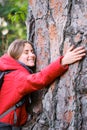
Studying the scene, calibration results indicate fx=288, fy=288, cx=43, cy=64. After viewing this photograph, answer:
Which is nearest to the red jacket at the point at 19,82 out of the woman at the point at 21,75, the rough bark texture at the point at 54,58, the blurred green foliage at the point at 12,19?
the woman at the point at 21,75

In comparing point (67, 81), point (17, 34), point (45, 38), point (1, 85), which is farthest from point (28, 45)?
point (17, 34)

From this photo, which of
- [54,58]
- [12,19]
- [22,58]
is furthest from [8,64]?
[12,19]

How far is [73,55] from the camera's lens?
264 centimetres

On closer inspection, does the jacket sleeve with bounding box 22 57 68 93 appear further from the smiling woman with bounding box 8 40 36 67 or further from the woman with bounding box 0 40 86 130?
the smiling woman with bounding box 8 40 36 67

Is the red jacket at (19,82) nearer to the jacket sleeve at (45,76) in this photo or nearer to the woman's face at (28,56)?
the jacket sleeve at (45,76)

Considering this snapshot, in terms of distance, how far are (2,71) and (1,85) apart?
15 centimetres

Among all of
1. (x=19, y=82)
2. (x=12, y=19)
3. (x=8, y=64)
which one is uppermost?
(x=12, y=19)

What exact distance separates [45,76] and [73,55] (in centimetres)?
34

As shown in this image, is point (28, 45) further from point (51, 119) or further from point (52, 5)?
point (51, 119)

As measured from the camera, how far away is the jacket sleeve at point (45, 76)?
271 centimetres

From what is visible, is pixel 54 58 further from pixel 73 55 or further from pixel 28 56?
pixel 28 56

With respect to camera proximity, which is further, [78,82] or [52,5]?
[52,5]

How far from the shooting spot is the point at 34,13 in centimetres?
317

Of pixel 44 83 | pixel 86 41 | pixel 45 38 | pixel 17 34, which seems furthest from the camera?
pixel 17 34
